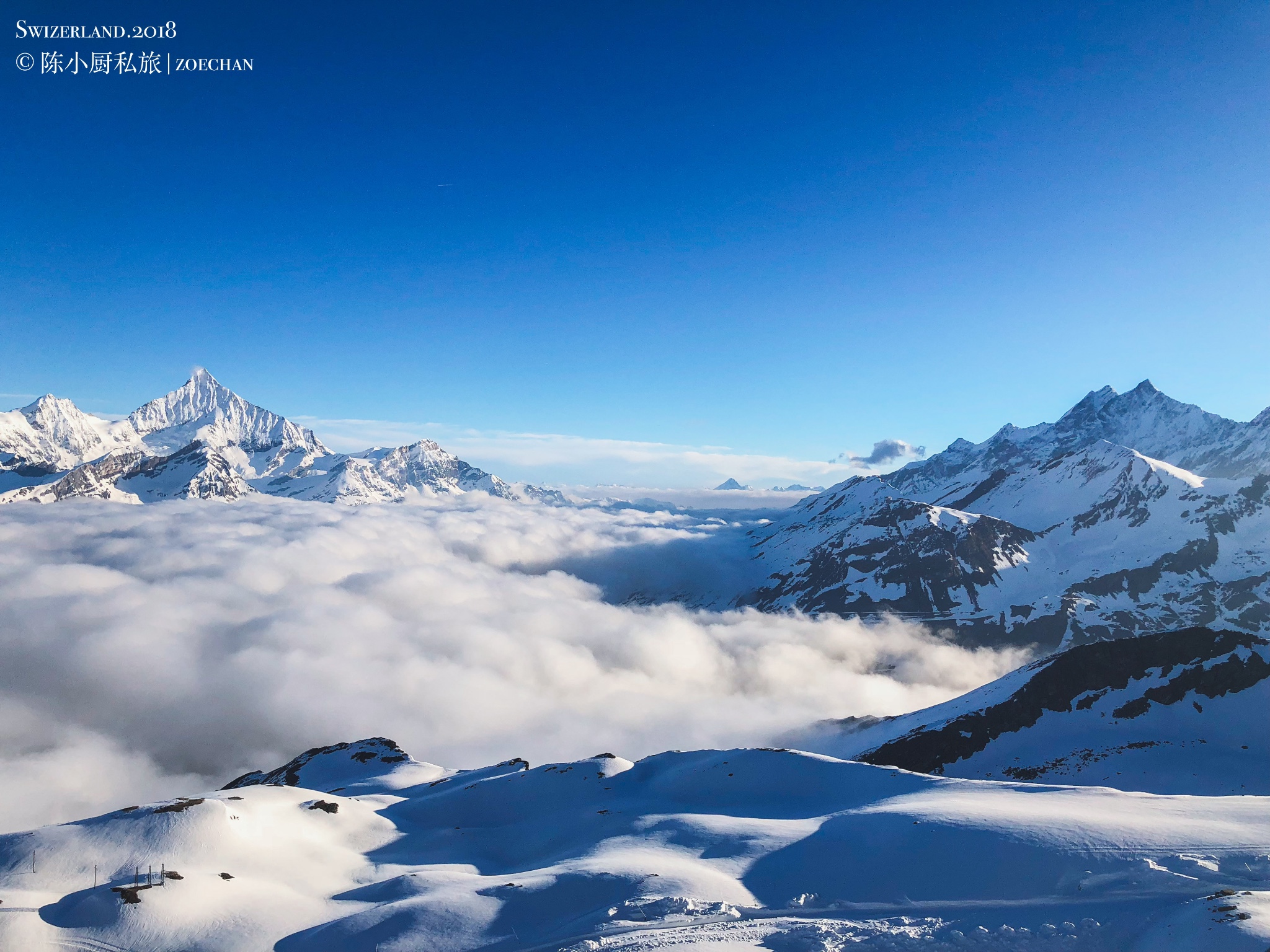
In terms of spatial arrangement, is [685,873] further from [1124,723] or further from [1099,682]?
[1099,682]

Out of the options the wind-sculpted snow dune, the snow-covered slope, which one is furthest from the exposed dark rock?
the wind-sculpted snow dune

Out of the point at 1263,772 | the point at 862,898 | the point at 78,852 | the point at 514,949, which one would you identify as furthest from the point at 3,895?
the point at 1263,772

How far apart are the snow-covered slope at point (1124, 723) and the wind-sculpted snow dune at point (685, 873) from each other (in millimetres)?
49077

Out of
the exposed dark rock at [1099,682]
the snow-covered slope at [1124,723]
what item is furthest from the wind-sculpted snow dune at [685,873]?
the exposed dark rock at [1099,682]

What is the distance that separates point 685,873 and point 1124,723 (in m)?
105

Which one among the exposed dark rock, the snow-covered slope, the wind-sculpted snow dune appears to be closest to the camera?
the wind-sculpted snow dune

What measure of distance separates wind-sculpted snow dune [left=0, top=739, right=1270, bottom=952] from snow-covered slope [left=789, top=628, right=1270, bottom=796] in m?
49.1

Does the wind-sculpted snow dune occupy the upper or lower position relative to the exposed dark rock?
upper

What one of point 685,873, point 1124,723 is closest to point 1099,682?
point 1124,723

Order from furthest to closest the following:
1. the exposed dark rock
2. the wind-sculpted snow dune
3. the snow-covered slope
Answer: the exposed dark rock, the snow-covered slope, the wind-sculpted snow dune

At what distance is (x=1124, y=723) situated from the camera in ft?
335

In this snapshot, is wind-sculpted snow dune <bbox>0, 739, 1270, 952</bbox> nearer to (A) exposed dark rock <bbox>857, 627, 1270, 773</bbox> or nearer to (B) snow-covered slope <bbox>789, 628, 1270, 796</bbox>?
(B) snow-covered slope <bbox>789, 628, 1270, 796</bbox>

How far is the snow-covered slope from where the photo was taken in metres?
88.9

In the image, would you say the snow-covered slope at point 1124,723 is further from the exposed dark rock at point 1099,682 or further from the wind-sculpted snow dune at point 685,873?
the wind-sculpted snow dune at point 685,873
